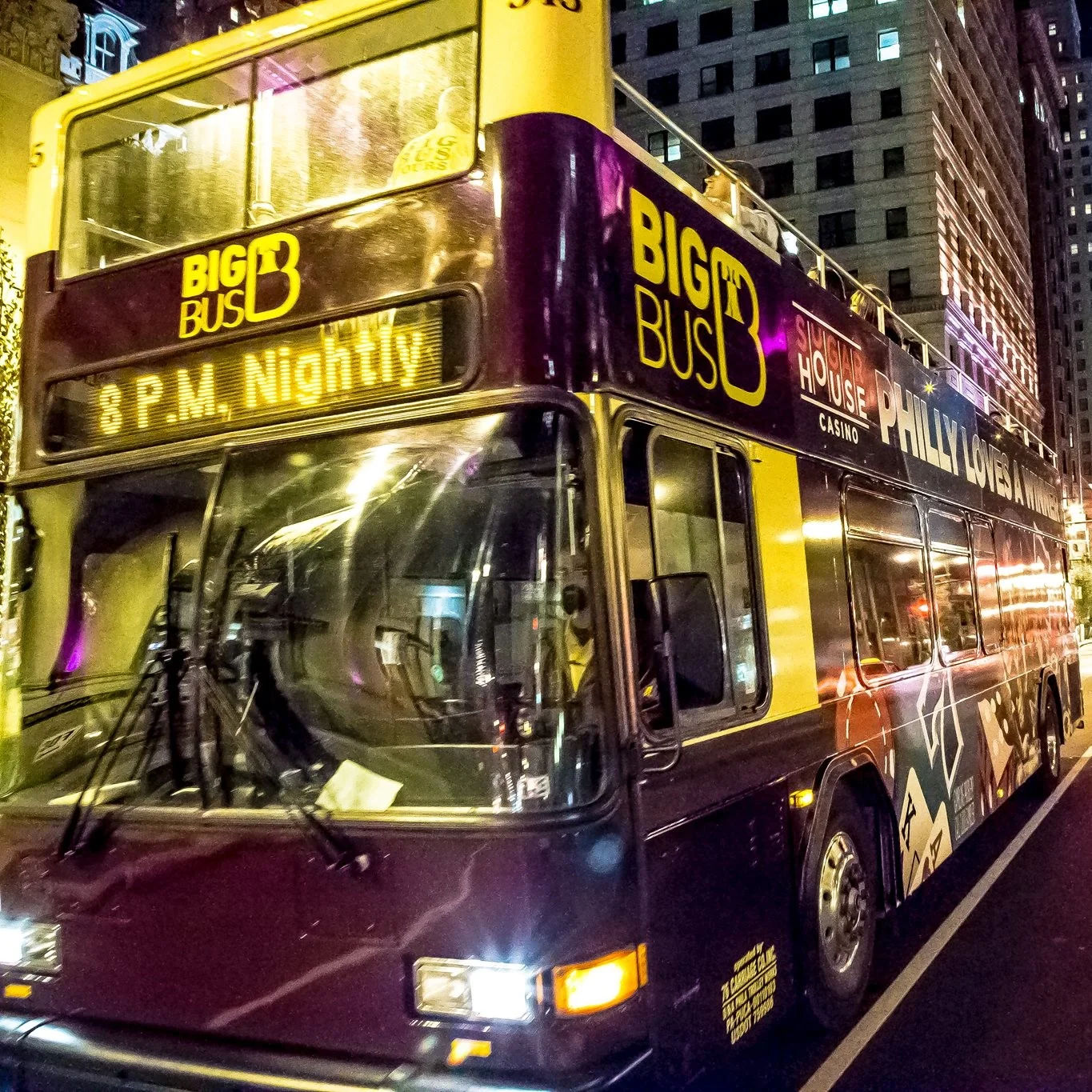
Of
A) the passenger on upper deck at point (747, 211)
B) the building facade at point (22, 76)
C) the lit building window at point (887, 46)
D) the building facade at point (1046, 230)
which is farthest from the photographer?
the building facade at point (1046, 230)

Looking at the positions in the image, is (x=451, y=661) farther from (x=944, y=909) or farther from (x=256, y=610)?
(x=944, y=909)

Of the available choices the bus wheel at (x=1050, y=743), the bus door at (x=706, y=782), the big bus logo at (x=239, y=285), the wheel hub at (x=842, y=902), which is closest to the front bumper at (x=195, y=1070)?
the bus door at (x=706, y=782)

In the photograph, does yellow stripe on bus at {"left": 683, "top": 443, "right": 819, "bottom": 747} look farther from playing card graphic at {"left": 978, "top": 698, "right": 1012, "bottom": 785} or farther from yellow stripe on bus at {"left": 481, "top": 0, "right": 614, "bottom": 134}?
playing card graphic at {"left": 978, "top": 698, "right": 1012, "bottom": 785}

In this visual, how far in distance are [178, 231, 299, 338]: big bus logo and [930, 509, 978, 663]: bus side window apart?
15.3 ft

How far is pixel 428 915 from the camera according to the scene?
9.81 ft

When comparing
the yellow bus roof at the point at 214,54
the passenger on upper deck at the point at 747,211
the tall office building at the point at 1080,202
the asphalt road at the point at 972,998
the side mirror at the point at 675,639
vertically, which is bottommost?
the asphalt road at the point at 972,998

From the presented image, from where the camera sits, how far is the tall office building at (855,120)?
45688mm

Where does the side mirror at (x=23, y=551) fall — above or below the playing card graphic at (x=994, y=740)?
above

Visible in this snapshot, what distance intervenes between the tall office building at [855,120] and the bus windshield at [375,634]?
4293 centimetres

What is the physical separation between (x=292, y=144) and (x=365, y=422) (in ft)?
4.30

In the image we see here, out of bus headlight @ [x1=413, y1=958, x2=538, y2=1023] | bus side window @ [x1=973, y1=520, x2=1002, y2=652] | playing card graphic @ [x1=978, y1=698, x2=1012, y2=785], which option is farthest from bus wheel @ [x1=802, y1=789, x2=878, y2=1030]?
bus side window @ [x1=973, y1=520, x2=1002, y2=652]

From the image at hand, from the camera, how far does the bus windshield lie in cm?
307

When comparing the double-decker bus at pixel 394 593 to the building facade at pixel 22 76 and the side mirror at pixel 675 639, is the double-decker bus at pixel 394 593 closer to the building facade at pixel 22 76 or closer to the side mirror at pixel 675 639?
the side mirror at pixel 675 639

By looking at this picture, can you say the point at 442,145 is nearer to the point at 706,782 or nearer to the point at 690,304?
the point at 690,304
